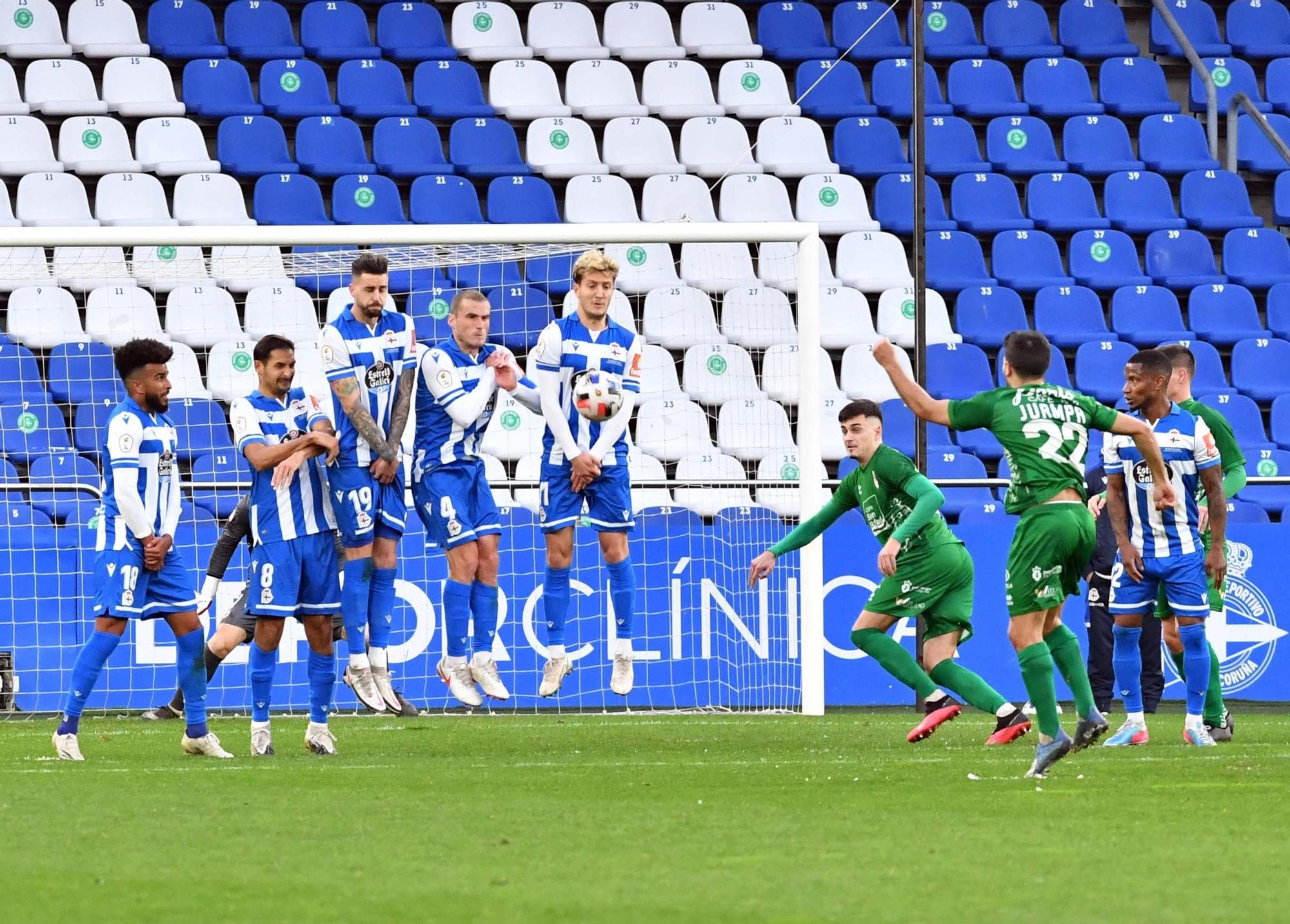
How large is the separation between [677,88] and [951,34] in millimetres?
3082

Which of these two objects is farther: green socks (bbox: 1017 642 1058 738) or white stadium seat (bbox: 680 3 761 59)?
white stadium seat (bbox: 680 3 761 59)

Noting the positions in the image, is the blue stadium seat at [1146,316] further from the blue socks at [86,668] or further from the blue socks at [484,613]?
the blue socks at [86,668]

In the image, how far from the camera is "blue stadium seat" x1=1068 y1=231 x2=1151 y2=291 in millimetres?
16641

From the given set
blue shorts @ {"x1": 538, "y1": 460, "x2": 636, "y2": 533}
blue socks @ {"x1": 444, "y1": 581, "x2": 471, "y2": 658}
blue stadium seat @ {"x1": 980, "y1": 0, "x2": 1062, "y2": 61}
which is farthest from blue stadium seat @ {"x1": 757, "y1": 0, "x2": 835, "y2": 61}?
blue socks @ {"x1": 444, "y1": 581, "x2": 471, "y2": 658}

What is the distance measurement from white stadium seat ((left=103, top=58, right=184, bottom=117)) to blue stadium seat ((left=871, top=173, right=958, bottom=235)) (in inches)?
258

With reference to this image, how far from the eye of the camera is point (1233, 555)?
492 inches

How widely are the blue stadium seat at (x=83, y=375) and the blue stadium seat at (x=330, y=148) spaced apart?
3.32 m

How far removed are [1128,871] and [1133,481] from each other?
494 cm

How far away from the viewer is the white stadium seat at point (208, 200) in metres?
15.6

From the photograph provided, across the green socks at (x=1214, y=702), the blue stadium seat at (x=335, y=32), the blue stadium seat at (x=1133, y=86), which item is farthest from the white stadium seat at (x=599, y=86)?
the green socks at (x=1214, y=702)

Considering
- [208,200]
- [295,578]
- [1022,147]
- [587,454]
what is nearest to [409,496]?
[587,454]

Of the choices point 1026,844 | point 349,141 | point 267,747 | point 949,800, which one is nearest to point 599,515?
point 267,747

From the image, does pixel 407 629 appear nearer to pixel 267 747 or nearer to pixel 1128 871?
pixel 267 747

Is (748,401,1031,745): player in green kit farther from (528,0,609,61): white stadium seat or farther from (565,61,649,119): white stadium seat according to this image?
(528,0,609,61): white stadium seat
